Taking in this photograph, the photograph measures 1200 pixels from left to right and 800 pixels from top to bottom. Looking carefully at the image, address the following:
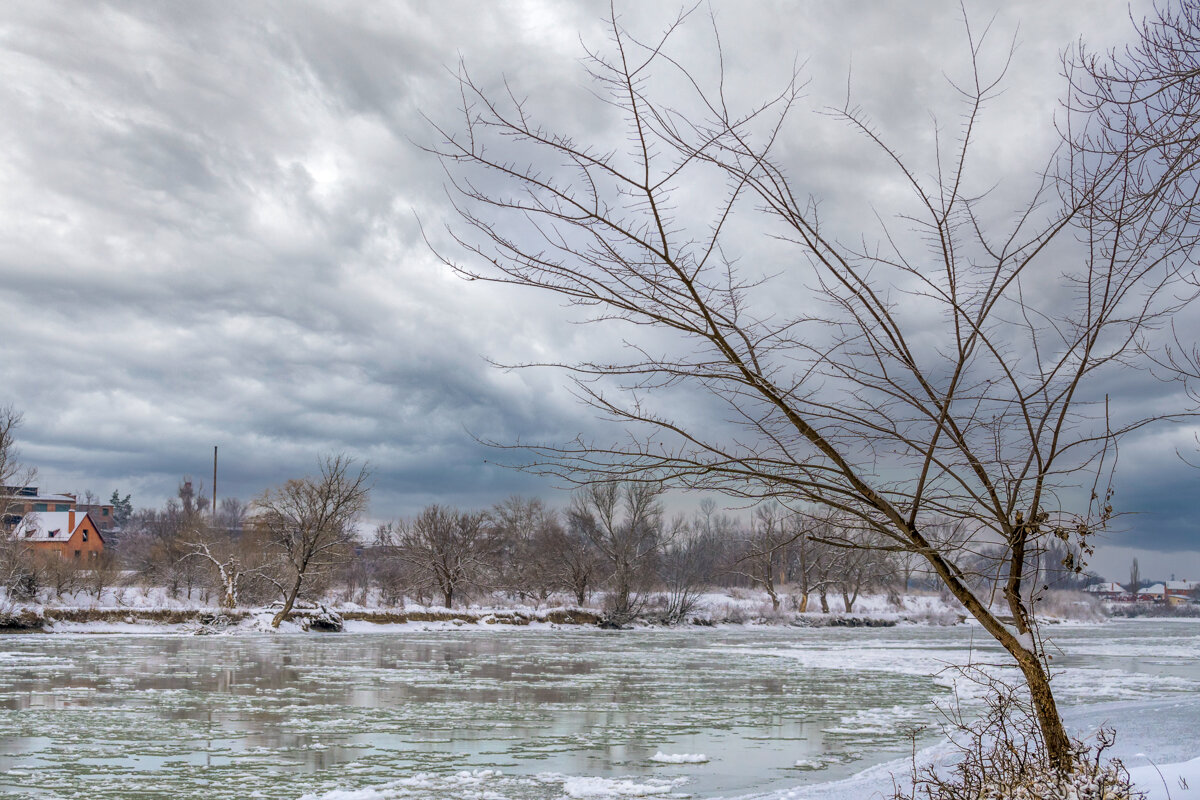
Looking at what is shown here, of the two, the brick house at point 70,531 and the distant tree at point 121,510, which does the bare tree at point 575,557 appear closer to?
the brick house at point 70,531

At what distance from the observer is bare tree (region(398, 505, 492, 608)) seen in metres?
50.9

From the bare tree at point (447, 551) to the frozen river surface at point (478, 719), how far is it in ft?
75.1

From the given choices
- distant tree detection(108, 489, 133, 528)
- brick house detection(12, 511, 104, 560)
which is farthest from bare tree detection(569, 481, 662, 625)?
distant tree detection(108, 489, 133, 528)

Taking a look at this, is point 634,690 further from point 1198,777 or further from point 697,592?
point 697,592

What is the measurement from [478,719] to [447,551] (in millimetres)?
37986

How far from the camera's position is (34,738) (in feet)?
38.3

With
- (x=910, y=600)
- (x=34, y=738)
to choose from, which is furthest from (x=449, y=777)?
(x=910, y=600)

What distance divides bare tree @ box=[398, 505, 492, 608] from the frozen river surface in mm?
22902

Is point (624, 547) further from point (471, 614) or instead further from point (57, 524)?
point (57, 524)

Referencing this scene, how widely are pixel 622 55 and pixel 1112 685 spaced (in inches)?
806

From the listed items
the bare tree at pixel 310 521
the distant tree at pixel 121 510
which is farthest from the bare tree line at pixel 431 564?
the distant tree at pixel 121 510

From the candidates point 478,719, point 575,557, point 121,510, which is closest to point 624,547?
point 575,557

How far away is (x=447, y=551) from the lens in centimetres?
5138

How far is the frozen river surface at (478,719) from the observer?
967 cm
